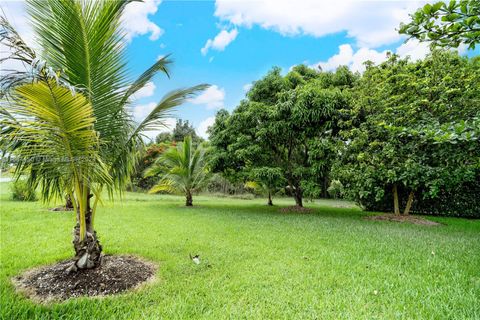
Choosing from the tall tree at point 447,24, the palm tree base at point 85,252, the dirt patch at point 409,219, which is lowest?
the dirt patch at point 409,219

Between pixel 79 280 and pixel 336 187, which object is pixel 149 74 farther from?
pixel 336 187

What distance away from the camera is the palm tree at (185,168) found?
11.5 m

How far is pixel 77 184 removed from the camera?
2.96 meters

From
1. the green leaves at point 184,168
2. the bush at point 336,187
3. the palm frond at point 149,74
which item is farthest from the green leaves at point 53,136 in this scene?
the green leaves at point 184,168

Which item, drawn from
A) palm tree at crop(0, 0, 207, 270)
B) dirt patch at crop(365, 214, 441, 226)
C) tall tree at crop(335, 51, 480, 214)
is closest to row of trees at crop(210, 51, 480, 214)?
tall tree at crop(335, 51, 480, 214)

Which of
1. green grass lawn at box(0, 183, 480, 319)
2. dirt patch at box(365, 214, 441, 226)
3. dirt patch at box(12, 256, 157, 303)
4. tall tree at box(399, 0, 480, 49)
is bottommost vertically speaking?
dirt patch at box(365, 214, 441, 226)

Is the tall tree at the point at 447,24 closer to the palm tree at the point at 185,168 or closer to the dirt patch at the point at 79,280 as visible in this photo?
the dirt patch at the point at 79,280

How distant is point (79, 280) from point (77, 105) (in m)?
2.02

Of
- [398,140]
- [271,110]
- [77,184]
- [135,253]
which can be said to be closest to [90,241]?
[77,184]

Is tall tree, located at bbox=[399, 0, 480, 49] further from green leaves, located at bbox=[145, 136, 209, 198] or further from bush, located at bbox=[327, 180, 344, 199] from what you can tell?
green leaves, located at bbox=[145, 136, 209, 198]

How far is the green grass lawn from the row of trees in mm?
1994

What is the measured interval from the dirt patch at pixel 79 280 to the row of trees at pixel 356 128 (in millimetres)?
5809

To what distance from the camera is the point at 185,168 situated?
38.2ft

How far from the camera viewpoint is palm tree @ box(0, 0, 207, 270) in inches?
87.0
